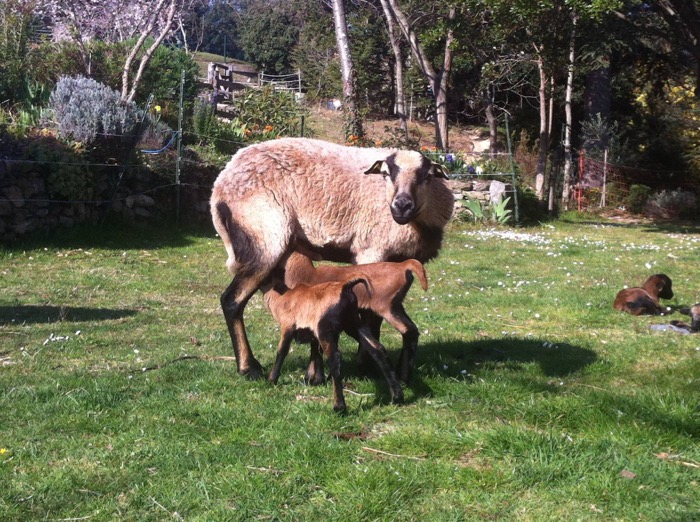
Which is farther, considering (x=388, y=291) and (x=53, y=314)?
(x=53, y=314)

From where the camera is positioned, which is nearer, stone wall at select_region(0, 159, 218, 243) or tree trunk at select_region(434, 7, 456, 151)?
stone wall at select_region(0, 159, 218, 243)

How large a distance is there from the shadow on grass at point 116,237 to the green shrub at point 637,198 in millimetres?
14076

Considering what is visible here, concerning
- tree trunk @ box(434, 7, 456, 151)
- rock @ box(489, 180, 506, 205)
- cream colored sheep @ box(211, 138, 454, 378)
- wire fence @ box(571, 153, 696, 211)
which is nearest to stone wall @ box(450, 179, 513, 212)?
rock @ box(489, 180, 506, 205)

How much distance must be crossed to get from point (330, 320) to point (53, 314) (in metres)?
4.67

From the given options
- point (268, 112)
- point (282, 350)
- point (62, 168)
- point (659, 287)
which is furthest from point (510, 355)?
point (268, 112)

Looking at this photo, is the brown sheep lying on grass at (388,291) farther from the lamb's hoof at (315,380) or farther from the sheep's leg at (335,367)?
the sheep's leg at (335,367)

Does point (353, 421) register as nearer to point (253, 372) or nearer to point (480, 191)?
point (253, 372)

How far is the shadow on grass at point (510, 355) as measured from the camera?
630 centimetres

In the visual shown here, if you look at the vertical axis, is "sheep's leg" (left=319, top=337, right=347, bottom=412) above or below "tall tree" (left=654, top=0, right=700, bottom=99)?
below

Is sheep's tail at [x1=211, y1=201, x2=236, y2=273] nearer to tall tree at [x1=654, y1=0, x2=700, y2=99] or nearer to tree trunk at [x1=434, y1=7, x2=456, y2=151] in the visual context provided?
tall tree at [x1=654, y1=0, x2=700, y2=99]

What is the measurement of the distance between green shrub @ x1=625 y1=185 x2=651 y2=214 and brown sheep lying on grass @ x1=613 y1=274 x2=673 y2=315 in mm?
15347

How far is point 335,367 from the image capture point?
496cm

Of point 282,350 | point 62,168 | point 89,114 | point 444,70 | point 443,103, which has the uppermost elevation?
point 444,70

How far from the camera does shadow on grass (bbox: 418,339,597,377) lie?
6.30 meters
